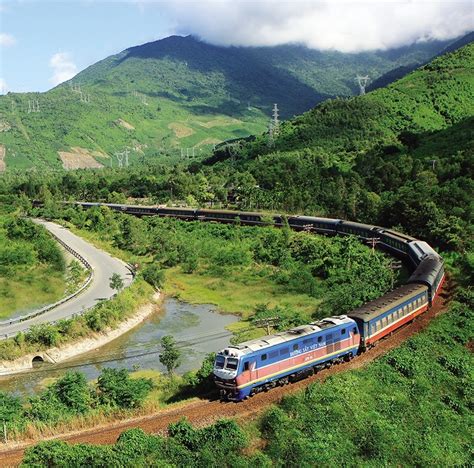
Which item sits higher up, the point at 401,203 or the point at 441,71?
the point at 441,71

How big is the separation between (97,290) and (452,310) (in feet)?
125

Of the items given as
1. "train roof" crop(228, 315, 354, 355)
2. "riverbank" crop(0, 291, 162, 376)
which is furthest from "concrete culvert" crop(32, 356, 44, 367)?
"train roof" crop(228, 315, 354, 355)

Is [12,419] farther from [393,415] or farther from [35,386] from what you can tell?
[393,415]

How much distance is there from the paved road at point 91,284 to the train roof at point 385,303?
94.4 feet

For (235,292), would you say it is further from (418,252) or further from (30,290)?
(30,290)

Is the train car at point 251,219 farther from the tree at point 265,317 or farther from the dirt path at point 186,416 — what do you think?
the dirt path at point 186,416

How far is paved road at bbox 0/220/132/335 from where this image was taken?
5438 centimetres

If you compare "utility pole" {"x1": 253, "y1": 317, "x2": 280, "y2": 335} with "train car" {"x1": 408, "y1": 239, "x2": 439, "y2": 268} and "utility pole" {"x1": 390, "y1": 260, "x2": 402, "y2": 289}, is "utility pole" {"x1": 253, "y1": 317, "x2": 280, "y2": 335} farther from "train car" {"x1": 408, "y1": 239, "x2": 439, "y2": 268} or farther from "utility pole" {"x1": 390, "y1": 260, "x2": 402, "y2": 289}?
"train car" {"x1": 408, "y1": 239, "x2": 439, "y2": 268}

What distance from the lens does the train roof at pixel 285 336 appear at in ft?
99.6

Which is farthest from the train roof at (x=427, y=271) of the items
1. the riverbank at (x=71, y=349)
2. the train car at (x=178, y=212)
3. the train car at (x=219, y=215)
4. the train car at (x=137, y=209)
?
the train car at (x=137, y=209)

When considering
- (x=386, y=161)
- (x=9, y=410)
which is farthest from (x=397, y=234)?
(x=386, y=161)

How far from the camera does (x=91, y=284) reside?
6919 cm

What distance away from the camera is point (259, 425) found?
27.9 metres

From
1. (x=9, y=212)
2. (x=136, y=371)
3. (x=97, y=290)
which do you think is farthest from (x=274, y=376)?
(x=9, y=212)
